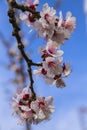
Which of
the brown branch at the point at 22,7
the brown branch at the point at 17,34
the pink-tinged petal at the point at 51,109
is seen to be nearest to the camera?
the brown branch at the point at 17,34

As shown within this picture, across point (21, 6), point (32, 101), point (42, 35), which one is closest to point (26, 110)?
point (32, 101)

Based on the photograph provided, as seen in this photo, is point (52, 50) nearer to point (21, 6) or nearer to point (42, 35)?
point (42, 35)

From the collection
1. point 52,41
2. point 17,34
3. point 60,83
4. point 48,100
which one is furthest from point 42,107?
point 17,34

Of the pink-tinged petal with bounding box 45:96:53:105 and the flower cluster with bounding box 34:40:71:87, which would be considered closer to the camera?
the flower cluster with bounding box 34:40:71:87

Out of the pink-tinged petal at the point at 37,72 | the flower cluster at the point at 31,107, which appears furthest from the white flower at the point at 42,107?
the pink-tinged petal at the point at 37,72

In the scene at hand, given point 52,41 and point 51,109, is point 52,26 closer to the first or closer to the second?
point 52,41

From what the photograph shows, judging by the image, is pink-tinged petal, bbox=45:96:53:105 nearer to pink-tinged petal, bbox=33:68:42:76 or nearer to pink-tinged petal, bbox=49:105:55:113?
pink-tinged petal, bbox=49:105:55:113

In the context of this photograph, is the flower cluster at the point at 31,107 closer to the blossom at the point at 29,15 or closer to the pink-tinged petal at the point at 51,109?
the pink-tinged petal at the point at 51,109

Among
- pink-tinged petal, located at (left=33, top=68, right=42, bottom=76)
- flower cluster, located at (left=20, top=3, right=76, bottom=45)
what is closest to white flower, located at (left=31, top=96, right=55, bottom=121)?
pink-tinged petal, located at (left=33, top=68, right=42, bottom=76)
